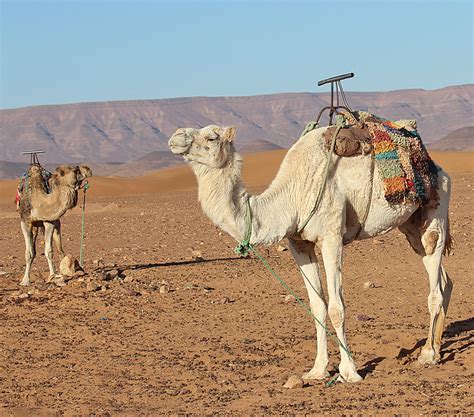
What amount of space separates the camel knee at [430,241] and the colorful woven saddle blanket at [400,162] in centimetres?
30

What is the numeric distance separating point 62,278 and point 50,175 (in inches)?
81.0

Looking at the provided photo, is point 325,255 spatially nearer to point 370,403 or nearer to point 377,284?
point 370,403

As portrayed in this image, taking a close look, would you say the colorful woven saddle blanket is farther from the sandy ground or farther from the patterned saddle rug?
the sandy ground

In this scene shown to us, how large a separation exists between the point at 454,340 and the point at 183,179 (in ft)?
156

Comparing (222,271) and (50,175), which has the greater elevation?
(50,175)

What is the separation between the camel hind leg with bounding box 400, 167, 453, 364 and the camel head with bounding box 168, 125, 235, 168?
8.26 ft

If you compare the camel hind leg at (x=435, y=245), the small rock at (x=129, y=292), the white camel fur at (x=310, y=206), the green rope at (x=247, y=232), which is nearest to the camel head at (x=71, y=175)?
the small rock at (x=129, y=292)

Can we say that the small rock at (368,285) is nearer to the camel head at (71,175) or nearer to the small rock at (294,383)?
the camel head at (71,175)

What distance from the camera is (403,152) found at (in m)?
9.12

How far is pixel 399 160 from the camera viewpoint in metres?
9.05

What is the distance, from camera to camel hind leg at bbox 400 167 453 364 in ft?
31.1

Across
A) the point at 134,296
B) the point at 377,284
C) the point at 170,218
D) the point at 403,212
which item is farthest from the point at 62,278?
the point at 170,218

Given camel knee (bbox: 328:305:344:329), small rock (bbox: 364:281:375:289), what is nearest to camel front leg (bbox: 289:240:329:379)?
camel knee (bbox: 328:305:344:329)

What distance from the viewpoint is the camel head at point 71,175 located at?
1492 cm
